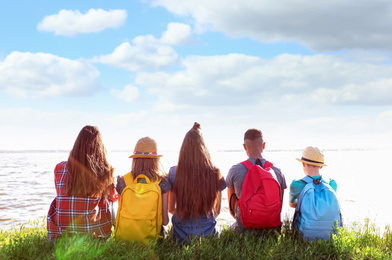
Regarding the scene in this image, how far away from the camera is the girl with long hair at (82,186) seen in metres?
4.61

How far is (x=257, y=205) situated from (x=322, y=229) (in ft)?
3.26

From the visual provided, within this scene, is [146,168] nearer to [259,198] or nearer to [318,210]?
[259,198]

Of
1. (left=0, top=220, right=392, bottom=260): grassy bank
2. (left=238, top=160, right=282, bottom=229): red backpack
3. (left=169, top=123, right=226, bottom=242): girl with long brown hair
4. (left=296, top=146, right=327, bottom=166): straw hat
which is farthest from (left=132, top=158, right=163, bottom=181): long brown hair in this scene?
(left=296, top=146, right=327, bottom=166): straw hat

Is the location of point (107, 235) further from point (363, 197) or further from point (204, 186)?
point (363, 197)

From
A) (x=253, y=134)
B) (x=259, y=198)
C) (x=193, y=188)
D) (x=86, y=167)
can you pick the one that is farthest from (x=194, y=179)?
(x=86, y=167)

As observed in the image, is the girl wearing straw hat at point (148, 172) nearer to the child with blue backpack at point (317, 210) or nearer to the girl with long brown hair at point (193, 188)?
the girl with long brown hair at point (193, 188)

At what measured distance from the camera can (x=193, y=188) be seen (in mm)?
4766

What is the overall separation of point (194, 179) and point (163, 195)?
478 millimetres

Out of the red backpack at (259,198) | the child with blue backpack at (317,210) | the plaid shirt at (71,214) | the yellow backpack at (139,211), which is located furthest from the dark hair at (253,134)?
the plaid shirt at (71,214)

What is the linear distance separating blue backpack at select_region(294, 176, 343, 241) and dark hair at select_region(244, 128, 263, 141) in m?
0.99

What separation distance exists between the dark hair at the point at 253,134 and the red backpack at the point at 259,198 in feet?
1.76

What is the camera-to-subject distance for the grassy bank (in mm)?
4320

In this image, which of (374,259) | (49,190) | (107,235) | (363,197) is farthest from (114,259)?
(363,197)

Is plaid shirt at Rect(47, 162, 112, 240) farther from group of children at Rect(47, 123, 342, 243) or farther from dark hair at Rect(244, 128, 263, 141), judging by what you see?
dark hair at Rect(244, 128, 263, 141)
